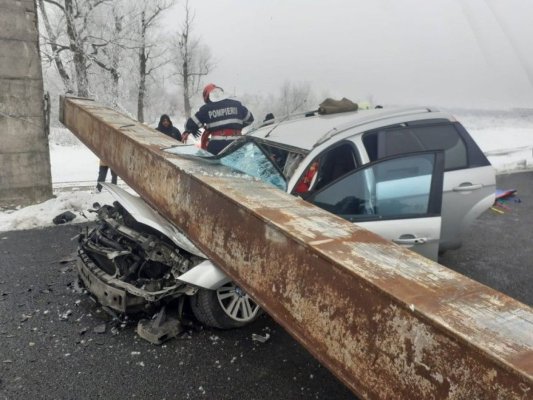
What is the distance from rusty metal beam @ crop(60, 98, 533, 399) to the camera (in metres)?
1.27

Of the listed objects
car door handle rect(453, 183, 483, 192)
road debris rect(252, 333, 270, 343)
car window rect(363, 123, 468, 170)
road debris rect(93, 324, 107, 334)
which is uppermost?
car window rect(363, 123, 468, 170)

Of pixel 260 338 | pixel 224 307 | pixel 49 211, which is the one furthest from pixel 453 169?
pixel 49 211

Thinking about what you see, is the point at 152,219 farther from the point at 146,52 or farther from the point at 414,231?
the point at 146,52

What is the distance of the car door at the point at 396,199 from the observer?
315cm

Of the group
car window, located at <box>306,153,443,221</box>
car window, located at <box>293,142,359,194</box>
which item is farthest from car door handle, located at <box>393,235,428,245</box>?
car window, located at <box>293,142,359,194</box>

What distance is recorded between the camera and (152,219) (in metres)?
3.12

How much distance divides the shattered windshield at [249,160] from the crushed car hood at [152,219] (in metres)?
0.50

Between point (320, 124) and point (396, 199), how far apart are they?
3.73ft

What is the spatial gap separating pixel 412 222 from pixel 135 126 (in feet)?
9.87

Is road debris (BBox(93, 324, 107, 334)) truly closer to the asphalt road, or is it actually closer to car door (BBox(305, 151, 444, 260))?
the asphalt road

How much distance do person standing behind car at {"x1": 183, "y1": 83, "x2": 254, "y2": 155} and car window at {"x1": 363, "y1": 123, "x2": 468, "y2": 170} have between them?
251 cm

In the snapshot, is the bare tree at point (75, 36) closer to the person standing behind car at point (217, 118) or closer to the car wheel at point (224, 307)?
the person standing behind car at point (217, 118)

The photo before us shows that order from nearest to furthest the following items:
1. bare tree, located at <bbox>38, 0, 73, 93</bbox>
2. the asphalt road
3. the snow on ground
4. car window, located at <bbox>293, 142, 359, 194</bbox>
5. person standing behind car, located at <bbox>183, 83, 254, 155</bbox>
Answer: the asphalt road
car window, located at <bbox>293, 142, 359, 194</bbox>
person standing behind car, located at <bbox>183, 83, 254, 155</bbox>
the snow on ground
bare tree, located at <bbox>38, 0, 73, 93</bbox>

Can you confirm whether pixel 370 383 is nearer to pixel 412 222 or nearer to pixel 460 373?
pixel 460 373
